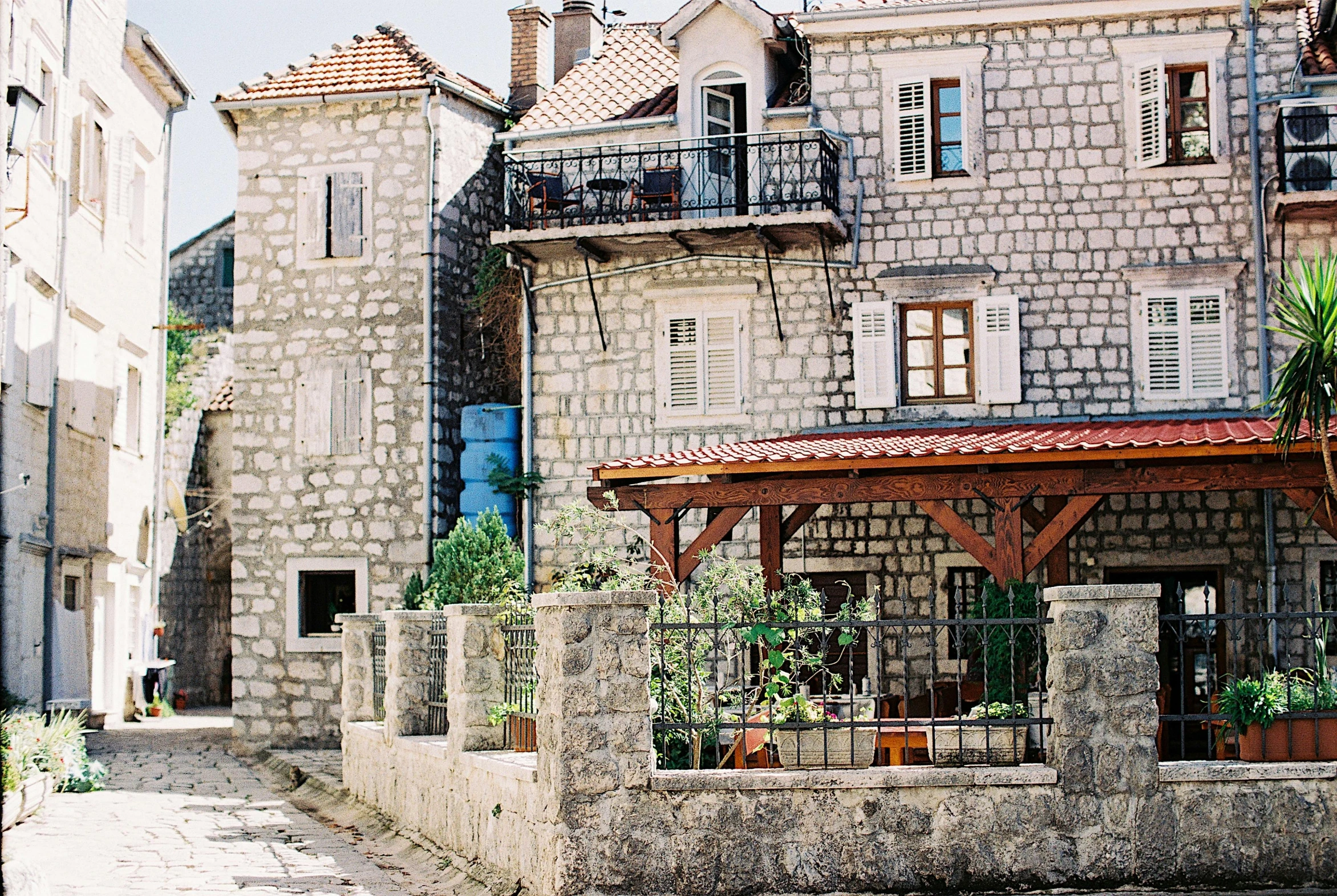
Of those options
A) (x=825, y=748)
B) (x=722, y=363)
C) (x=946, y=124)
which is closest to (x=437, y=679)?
(x=825, y=748)

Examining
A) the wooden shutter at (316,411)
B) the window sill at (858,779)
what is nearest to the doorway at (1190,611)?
the window sill at (858,779)

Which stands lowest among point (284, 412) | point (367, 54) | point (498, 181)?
point (284, 412)

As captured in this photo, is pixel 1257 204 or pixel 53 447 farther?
pixel 53 447

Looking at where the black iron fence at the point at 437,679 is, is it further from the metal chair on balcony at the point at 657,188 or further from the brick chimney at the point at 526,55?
the brick chimney at the point at 526,55

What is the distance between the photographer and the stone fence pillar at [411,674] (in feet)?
41.6

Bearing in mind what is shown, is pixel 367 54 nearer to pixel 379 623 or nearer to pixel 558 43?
pixel 558 43

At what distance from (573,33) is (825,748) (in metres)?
14.1

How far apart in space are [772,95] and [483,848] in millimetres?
10433

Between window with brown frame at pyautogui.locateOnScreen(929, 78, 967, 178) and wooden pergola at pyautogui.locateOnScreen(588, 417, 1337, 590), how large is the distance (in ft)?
12.0

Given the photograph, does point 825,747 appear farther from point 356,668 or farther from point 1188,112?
point 1188,112

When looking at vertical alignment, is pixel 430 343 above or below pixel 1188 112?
below

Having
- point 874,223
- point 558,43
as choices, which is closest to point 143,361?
point 558,43

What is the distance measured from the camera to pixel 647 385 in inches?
685

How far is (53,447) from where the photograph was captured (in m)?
18.2
